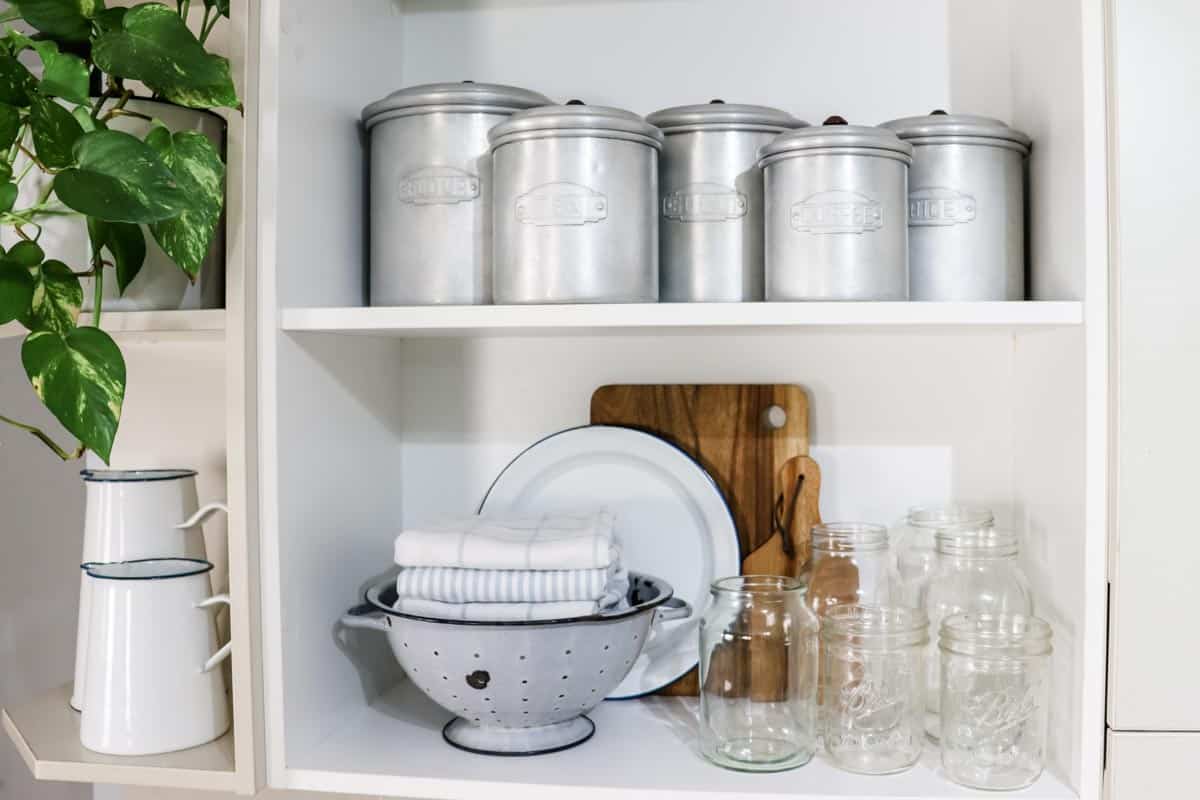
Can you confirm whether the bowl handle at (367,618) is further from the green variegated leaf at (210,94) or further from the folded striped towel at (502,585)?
the green variegated leaf at (210,94)

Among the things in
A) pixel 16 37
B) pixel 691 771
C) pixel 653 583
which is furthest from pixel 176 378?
pixel 691 771

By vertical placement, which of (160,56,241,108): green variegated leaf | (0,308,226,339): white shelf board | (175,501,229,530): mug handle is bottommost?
(175,501,229,530): mug handle

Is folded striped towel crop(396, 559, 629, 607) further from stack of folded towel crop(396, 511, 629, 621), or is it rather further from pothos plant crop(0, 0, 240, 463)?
pothos plant crop(0, 0, 240, 463)

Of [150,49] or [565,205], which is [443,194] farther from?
[150,49]

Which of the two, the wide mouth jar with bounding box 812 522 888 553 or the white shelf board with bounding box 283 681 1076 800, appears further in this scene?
the wide mouth jar with bounding box 812 522 888 553

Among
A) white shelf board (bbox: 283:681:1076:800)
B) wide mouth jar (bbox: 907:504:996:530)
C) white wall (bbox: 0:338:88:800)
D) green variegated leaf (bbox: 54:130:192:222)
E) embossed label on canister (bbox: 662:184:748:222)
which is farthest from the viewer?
white wall (bbox: 0:338:88:800)

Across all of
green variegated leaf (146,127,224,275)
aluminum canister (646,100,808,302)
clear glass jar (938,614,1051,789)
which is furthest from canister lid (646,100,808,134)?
clear glass jar (938,614,1051,789)

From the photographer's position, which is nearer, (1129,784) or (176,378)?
(1129,784)

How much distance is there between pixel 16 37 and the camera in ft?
3.05

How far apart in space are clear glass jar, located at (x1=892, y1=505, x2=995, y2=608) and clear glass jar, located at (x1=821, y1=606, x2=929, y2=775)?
0.13 m

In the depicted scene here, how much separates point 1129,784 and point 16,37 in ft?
3.73

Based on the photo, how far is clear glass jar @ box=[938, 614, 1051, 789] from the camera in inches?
38.6

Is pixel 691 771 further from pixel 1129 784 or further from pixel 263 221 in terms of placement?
pixel 263 221

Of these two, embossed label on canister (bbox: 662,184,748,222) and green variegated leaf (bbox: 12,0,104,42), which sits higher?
green variegated leaf (bbox: 12,0,104,42)
